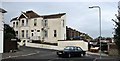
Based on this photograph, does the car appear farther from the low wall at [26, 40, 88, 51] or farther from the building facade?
the building facade

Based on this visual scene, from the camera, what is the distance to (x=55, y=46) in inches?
2665

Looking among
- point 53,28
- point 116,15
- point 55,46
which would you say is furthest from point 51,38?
point 116,15

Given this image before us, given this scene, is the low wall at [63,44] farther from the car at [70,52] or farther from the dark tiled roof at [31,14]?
the car at [70,52]

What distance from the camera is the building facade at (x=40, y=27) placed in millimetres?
75312

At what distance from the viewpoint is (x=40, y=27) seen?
255 ft

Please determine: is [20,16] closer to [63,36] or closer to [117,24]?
[63,36]

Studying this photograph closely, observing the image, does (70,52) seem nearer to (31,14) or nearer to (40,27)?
(40,27)

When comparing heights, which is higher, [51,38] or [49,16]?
[49,16]

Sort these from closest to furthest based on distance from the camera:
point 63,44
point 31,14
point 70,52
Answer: point 70,52 < point 63,44 < point 31,14

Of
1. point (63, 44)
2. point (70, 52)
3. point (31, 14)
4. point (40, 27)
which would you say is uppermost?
point (31, 14)

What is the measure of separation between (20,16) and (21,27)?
2.87 metres

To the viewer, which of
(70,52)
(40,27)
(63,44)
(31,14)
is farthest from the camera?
(31,14)

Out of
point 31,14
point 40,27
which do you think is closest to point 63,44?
point 40,27

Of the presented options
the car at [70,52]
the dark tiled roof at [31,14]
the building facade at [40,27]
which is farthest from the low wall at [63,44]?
Answer: the car at [70,52]
